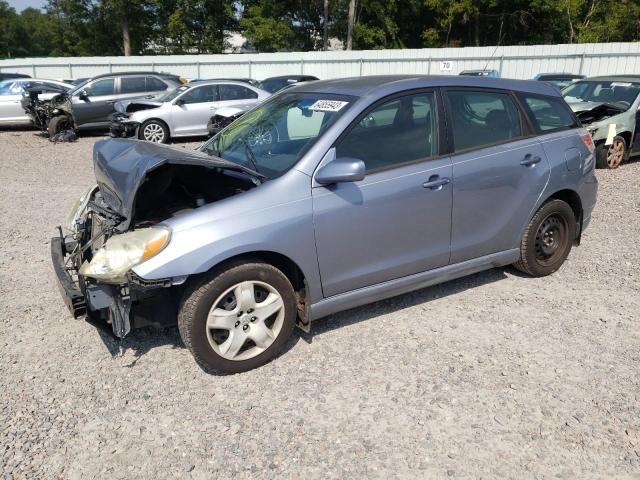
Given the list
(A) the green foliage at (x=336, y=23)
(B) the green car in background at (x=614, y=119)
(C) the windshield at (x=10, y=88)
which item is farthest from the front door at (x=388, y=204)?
(A) the green foliage at (x=336, y=23)

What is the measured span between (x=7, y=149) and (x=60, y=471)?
39.8 feet

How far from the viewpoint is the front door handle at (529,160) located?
4.33 metres

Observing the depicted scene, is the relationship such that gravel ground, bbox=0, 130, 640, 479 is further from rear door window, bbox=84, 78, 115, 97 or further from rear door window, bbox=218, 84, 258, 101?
rear door window, bbox=84, 78, 115, 97

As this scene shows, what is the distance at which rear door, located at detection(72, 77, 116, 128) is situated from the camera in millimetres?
14211

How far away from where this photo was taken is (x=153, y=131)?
517 inches

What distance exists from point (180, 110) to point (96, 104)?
2741mm

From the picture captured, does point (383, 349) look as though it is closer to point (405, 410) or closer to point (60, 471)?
point (405, 410)

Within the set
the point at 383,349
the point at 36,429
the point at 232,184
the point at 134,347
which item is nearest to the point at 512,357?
the point at 383,349

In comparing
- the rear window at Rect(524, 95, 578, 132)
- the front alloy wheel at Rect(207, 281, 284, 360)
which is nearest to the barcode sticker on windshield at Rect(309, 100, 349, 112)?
the front alloy wheel at Rect(207, 281, 284, 360)

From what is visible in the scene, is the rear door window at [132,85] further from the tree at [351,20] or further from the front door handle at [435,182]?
the tree at [351,20]

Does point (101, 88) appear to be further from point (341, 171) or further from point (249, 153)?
point (341, 171)

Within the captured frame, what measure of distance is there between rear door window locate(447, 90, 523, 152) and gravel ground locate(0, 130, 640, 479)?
1.30 m

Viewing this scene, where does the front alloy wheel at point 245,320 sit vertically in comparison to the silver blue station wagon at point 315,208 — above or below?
below

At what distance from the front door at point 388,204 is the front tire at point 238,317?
35 centimetres
